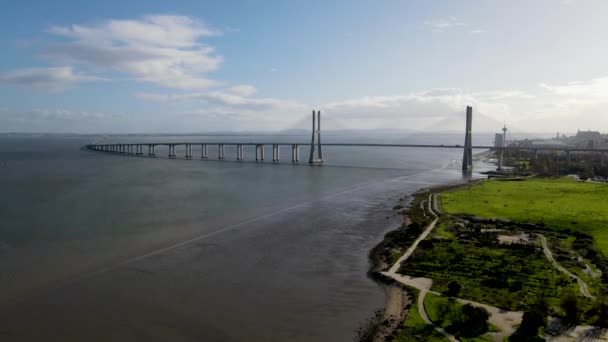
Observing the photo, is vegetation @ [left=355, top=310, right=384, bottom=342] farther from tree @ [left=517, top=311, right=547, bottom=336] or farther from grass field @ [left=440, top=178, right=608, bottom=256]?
grass field @ [left=440, top=178, right=608, bottom=256]

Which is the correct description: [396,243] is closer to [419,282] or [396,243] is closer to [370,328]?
[419,282]

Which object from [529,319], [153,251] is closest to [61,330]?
[153,251]

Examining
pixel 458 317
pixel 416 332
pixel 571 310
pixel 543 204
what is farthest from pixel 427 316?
pixel 543 204

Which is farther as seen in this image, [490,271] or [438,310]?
[490,271]

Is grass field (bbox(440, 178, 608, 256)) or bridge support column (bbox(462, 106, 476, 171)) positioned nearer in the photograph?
grass field (bbox(440, 178, 608, 256))

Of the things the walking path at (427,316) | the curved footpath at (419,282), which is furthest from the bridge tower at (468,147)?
the walking path at (427,316)

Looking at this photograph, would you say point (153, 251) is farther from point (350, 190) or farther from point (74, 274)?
point (350, 190)

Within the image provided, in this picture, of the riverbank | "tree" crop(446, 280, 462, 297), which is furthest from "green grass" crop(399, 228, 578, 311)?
"tree" crop(446, 280, 462, 297)
